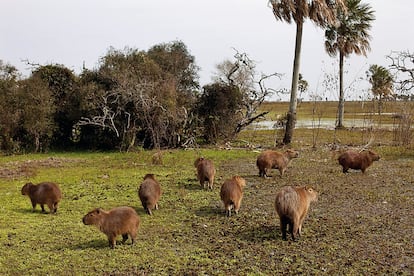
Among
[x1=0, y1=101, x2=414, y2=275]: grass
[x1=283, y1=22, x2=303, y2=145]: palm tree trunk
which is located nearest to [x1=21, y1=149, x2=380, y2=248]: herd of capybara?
[x1=0, y1=101, x2=414, y2=275]: grass

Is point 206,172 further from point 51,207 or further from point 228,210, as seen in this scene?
point 51,207

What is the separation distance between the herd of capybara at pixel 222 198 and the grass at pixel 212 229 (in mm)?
217

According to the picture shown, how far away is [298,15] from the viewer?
65.0 feet

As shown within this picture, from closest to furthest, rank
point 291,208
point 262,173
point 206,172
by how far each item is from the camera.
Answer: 1. point 291,208
2. point 206,172
3. point 262,173

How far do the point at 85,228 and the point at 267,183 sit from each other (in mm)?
5217

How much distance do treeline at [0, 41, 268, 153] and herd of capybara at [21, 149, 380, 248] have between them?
309 inches

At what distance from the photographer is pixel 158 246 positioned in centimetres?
650

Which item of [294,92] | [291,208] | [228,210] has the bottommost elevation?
[228,210]

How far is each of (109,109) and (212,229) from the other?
39.4 feet

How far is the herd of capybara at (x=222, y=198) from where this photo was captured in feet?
20.8

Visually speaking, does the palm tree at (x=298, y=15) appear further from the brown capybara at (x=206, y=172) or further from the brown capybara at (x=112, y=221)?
the brown capybara at (x=112, y=221)

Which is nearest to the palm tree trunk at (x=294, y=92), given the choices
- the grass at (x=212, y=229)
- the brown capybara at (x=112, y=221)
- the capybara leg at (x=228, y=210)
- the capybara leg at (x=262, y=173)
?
the grass at (x=212, y=229)

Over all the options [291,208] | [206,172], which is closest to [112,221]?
[291,208]

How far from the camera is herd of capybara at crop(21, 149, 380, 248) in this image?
6332mm
